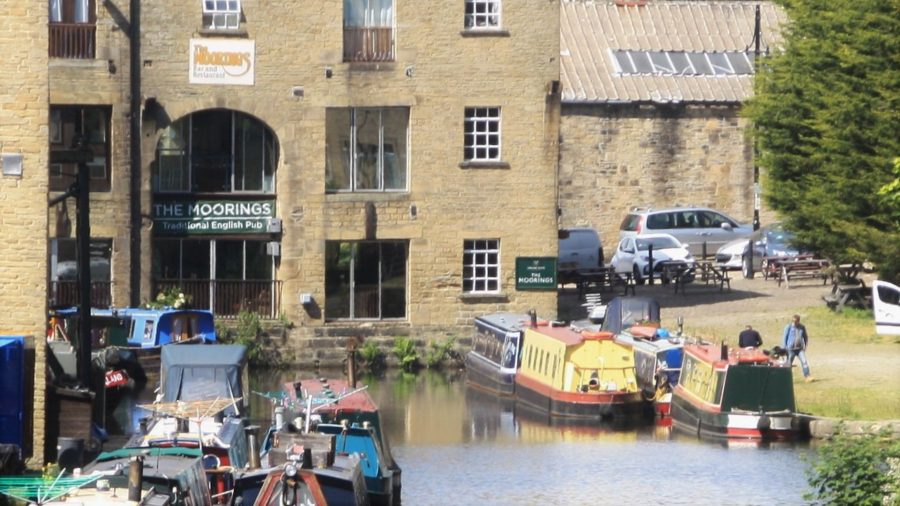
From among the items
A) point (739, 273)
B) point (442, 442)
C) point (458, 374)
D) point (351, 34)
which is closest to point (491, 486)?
point (442, 442)

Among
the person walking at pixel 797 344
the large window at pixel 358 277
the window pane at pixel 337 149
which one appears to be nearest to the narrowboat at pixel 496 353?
the large window at pixel 358 277

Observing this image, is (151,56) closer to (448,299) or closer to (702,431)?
(448,299)

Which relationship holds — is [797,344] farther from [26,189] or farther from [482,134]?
[26,189]

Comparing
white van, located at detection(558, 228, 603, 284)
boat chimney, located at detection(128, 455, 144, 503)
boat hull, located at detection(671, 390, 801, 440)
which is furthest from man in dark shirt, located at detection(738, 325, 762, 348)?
boat chimney, located at detection(128, 455, 144, 503)

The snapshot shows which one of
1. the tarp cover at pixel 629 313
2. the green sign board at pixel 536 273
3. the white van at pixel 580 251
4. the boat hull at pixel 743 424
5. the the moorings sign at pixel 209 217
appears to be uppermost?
the the moorings sign at pixel 209 217

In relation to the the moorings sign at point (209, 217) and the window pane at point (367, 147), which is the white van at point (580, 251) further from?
the the moorings sign at point (209, 217)

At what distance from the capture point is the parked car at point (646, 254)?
60.4 m

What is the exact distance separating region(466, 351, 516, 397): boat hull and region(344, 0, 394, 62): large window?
7.80m

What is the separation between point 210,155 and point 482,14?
7585 millimetres

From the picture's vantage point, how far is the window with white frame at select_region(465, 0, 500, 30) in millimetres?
51062

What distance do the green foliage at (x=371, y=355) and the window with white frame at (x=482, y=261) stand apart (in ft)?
8.99

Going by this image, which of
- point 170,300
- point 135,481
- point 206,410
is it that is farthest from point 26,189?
point 170,300

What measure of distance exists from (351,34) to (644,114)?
19115mm

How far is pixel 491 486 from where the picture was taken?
35500 mm
